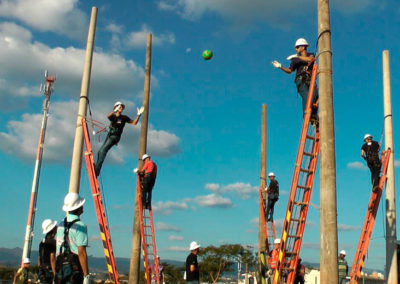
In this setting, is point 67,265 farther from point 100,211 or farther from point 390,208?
point 390,208

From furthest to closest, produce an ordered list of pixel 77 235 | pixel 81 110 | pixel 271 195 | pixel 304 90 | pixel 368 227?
1. pixel 271 195
2. pixel 368 227
3. pixel 81 110
4. pixel 304 90
5. pixel 77 235

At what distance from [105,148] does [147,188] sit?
2.57 m

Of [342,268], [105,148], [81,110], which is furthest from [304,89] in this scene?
[342,268]

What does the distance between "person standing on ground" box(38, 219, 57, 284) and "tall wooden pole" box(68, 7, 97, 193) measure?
2.55 meters

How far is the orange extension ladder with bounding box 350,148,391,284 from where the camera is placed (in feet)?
42.2

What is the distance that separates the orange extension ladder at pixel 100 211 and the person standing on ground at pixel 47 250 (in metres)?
2.67

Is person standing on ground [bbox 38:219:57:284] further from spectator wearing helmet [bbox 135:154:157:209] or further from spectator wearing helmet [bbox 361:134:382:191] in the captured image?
spectator wearing helmet [bbox 361:134:382:191]

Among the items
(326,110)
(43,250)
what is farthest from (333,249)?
(43,250)

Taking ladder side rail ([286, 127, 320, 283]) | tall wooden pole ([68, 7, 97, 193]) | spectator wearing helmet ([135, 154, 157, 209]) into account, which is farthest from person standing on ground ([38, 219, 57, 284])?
spectator wearing helmet ([135, 154, 157, 209])

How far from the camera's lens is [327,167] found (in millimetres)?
7016

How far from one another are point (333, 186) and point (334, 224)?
0.56 m

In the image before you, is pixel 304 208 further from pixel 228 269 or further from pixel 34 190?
pixel 228 269

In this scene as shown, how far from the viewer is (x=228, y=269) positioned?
6025cm

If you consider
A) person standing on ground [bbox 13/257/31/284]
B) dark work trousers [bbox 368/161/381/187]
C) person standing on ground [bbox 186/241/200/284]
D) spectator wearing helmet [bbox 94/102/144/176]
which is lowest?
person standing on ground [bbox 13/257/31/284]
